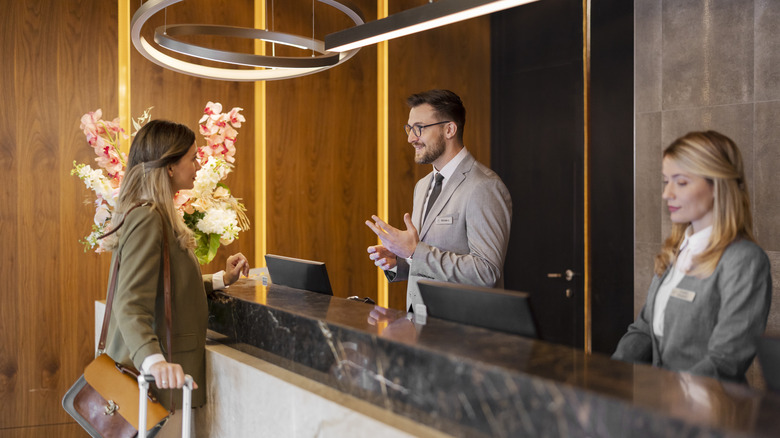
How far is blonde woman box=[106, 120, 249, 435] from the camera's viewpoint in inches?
80.0

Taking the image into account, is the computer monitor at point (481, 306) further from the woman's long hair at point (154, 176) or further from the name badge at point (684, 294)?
the woman's long hair at point (154, 176)

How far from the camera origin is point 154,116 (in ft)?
14.5

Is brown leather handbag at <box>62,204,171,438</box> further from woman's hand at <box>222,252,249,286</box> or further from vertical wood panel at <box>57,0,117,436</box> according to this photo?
vertical wood panel at <box>57,0,117,436</box>

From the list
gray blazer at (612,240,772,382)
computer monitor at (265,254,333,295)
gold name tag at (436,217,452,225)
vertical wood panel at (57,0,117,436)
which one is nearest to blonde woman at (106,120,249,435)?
computer monitor at (265,254,333,295)

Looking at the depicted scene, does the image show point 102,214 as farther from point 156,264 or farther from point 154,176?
point 156,264

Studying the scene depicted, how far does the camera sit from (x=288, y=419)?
1934 mm

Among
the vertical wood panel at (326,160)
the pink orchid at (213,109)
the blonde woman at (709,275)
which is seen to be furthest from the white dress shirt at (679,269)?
the vertical wood panel at (326,160)

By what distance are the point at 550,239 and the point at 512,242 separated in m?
0.33

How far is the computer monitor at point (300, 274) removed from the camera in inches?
107

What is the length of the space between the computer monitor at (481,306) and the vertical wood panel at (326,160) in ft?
10.3

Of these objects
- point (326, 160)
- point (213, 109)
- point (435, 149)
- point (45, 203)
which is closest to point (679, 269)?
point (435, 149)

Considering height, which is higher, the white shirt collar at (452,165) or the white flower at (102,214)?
the white shirt collar at (452,165)

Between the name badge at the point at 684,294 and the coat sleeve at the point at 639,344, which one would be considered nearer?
the name badge at the point at 684,294

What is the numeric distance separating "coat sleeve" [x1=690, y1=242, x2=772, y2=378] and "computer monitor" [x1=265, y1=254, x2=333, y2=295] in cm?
149
